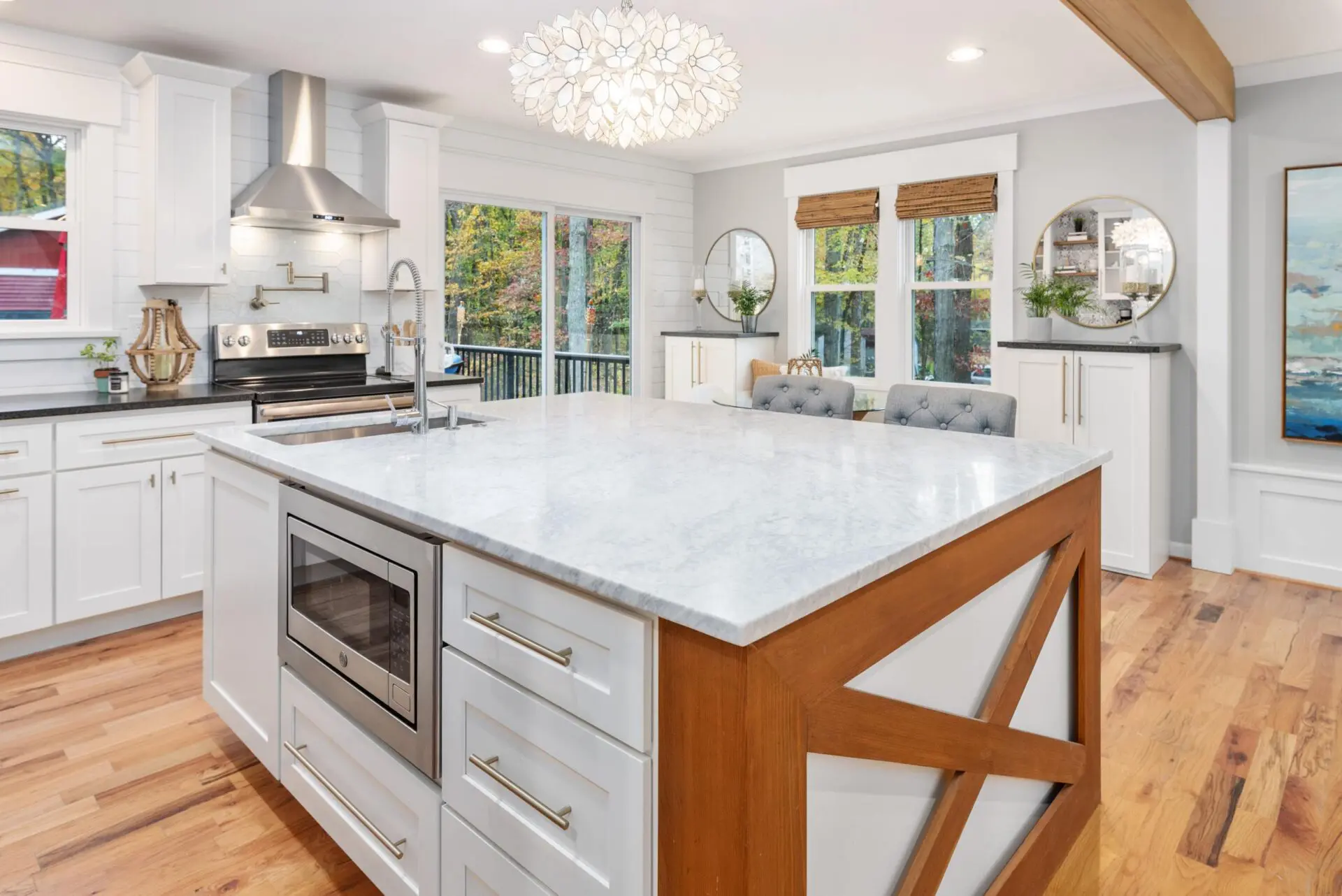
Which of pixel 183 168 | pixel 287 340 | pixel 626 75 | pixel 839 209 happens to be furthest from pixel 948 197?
pixel 183 168

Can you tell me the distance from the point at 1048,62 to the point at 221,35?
3.83 m

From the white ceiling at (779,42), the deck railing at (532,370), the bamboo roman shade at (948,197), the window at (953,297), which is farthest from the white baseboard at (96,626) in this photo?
the bamboo roman shade at (948,197)

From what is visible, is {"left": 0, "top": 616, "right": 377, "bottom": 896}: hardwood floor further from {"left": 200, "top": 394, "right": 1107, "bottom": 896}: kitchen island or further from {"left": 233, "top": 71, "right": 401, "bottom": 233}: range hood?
{"left": 233, "top": 71, "right": 401, "bottom": 233}: range hood

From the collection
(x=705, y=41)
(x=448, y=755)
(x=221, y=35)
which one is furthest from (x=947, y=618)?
(x=221, y=35)

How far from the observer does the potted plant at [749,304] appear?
6.31m

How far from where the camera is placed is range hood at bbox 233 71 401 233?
4.05 m

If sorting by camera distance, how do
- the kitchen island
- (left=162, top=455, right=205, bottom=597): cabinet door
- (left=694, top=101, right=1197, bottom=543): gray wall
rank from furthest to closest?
(left=694, top=101, right=1197, bottom=543): gray wall, (left=162, top=455, right=205, bottom=597): cabinet door, the kitchen island

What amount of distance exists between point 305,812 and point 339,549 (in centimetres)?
94

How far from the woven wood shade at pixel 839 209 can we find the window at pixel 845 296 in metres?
0.06

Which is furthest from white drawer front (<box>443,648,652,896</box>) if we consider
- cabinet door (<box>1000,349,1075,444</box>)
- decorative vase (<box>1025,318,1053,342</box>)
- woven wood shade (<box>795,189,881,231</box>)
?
woven wood shade (<box>795,189,881,231</box>)

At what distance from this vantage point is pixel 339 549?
178 cm

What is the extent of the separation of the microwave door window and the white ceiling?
246cm

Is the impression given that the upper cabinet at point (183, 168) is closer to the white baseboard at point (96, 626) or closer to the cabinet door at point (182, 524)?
the cabinet door at point (182, 524)

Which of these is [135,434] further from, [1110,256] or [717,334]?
[1110,256]
